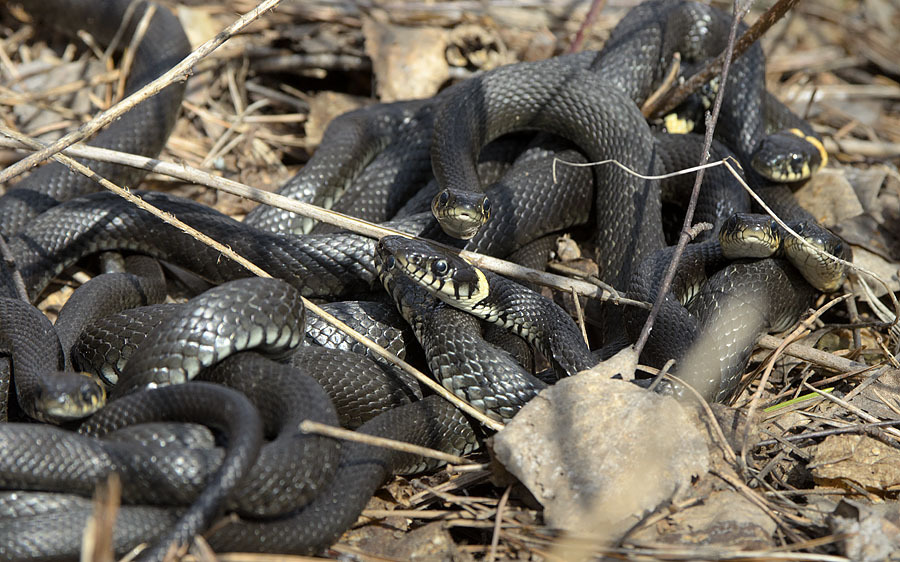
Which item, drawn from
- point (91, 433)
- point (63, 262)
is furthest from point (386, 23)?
point (91, 433)

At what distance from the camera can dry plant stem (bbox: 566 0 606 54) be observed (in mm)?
7227

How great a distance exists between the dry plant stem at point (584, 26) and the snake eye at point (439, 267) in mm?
3577

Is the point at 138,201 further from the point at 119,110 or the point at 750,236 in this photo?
the point at 750,236

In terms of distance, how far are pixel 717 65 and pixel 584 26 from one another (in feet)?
6.66

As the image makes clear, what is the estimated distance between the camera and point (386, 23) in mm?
7293

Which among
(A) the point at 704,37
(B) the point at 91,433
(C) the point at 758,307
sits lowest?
(C) the point at 758,307

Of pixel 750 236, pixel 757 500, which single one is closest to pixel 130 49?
pixel 750 236

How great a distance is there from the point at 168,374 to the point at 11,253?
2140 millimetres

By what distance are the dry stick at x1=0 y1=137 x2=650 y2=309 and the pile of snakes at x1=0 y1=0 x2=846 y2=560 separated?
0.55 feet

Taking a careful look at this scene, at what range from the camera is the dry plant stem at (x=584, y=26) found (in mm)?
7227

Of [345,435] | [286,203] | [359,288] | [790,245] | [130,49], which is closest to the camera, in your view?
[345,435]

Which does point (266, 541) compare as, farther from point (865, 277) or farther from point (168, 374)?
point (865, 277)

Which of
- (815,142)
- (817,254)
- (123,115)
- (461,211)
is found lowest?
(817,254)

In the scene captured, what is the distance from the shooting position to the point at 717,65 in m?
5.55
